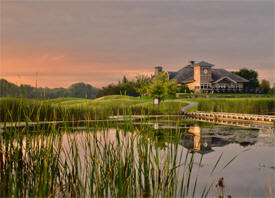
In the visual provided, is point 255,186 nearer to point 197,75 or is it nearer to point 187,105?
point 187,105

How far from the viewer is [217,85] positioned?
55.3 metres

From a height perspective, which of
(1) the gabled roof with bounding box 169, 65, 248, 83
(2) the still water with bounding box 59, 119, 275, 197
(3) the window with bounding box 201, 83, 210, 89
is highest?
(1) the gabled roof with bounding box 169, 65, 248, 83

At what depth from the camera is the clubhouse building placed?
52625 mm

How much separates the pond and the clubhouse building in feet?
130

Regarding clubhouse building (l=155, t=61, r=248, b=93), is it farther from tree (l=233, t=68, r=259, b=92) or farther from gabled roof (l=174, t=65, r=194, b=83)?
tree (l=233, t=68, r=259, b=92)

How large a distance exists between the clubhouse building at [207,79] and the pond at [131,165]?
3969 cm

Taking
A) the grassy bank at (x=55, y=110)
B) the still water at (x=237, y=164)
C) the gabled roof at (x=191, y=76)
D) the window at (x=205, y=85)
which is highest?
the gabled roof at (x=191, y=76)

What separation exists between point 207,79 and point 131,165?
50508 mm

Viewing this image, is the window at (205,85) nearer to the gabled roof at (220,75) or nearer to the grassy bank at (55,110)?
the gabled roof at (220,75)

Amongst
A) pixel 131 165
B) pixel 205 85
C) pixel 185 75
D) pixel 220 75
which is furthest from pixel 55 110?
pixel 220 75

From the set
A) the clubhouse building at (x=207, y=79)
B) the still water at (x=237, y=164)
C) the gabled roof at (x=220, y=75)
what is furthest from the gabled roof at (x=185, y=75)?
the still water at (x=237, y=164)

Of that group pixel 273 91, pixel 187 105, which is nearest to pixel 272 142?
pixel 187 105

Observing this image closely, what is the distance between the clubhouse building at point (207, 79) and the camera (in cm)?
5262

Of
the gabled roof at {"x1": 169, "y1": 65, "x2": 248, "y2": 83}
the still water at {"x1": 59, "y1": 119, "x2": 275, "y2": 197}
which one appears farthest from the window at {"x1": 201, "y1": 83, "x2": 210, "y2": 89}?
the still water at {"x1": 59, "y1": 119, "x2": 275, "y2": 197}
